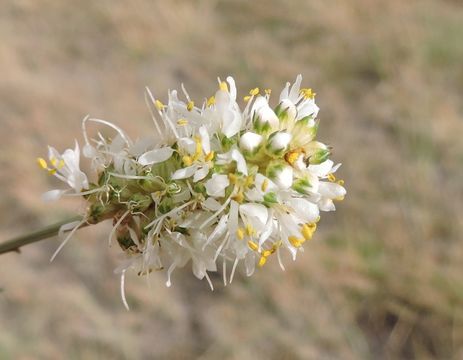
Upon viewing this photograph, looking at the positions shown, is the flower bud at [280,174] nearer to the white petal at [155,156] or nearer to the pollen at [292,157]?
the pollen at [292,157]

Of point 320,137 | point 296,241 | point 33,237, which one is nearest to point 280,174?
point 296,241

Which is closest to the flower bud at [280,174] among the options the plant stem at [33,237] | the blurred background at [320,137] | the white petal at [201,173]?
the white petal at [201,173]

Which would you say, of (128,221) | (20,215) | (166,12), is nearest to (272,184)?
(128,221)

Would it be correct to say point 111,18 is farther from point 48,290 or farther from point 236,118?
point 236,118

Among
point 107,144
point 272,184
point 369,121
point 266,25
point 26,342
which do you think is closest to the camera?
point 272,184

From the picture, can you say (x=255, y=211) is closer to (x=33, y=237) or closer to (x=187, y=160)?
(x=187, y=160)

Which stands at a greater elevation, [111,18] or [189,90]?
[111,18]

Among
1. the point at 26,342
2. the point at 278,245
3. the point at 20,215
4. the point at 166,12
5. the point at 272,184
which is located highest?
the point at 272,184
